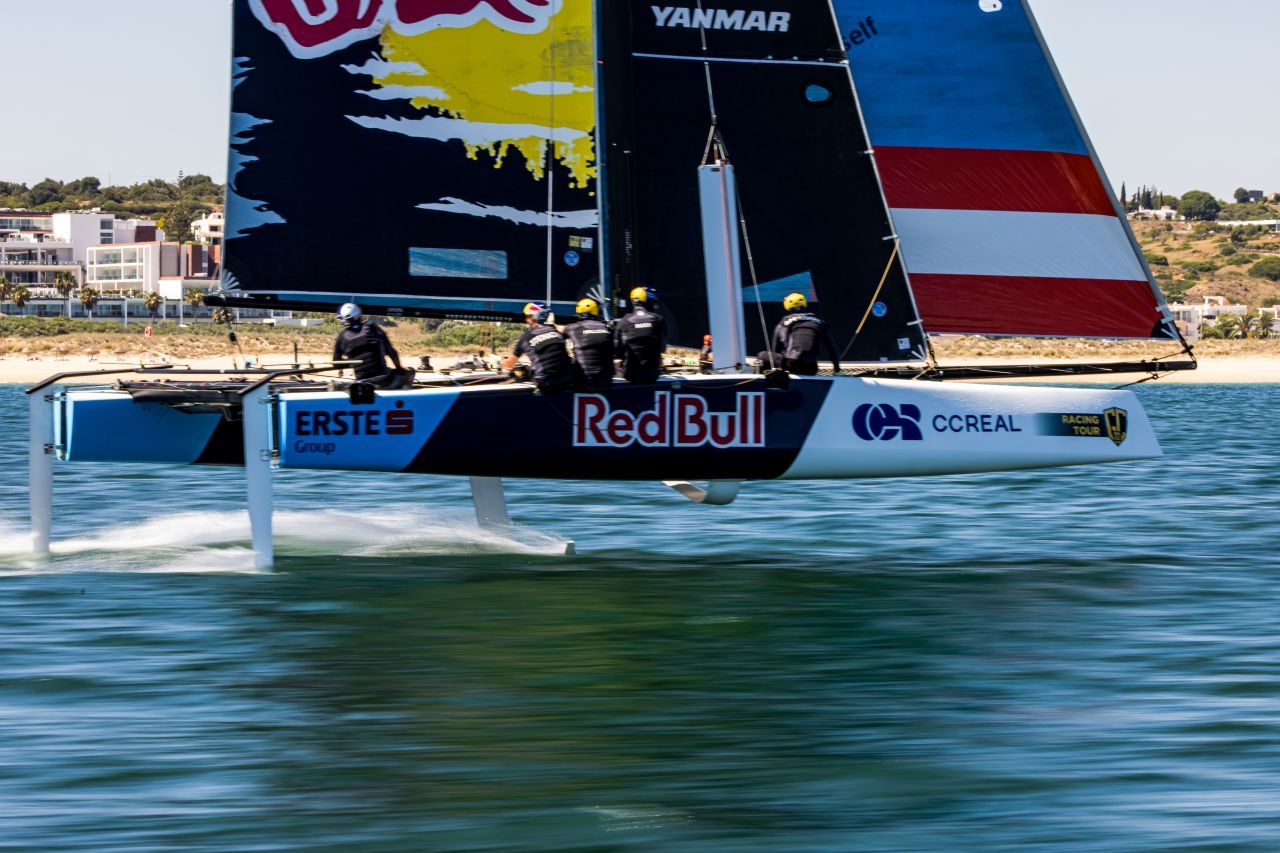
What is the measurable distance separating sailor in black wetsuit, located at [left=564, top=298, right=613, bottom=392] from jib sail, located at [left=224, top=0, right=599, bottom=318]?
1.08 m

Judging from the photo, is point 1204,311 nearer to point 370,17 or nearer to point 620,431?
point 370,17

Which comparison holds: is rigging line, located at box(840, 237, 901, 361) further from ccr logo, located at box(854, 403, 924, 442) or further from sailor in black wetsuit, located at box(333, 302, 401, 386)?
sailor in black wetsuit, located at box(333, 302, 401, 386)

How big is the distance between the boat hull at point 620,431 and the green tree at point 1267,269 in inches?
5201

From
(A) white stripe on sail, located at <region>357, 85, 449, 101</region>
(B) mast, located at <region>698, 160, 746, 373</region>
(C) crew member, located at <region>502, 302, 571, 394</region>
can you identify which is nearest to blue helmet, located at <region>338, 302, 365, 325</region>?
(C) crew member, located at <region>502, 302, 571, 394</region>

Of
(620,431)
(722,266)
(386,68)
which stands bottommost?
(620,431)

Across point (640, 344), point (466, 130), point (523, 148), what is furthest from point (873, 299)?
point (466, 130)

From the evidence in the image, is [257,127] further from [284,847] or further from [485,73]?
[284,847]

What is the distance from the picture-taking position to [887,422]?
12.2 m

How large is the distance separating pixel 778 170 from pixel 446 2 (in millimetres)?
2749

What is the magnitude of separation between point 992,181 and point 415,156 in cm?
443

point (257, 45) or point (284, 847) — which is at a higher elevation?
point (257, 45)

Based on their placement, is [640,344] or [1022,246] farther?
[1022,246]

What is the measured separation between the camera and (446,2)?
499 inches

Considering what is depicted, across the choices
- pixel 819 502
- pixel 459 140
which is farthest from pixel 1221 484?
pixel 459 140
